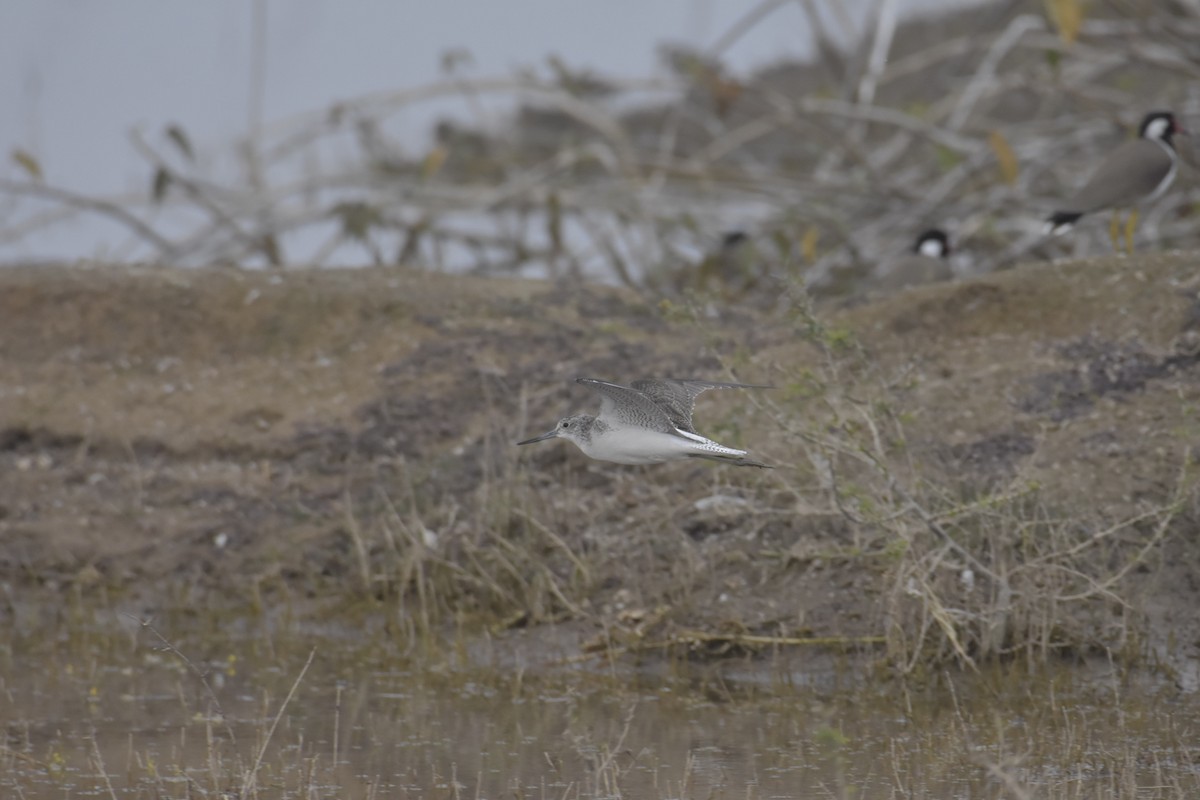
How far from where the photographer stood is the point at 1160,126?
8.84m

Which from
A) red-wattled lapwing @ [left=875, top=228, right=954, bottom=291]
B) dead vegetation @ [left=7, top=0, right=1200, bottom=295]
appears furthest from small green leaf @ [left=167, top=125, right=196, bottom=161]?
red-wattled lapwing @ [left=875, top=228, right=954, bottom=291]

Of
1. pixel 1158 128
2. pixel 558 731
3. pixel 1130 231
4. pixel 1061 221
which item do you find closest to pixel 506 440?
pixel 558 731

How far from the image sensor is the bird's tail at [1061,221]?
8133 millimetres

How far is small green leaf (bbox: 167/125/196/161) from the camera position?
1052 cm

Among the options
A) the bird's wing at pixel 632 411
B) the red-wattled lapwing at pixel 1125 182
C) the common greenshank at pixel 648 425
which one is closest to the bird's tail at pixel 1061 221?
the red-wattled lapwing at pixel 1125 182

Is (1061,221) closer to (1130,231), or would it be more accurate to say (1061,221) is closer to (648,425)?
(1130,231)

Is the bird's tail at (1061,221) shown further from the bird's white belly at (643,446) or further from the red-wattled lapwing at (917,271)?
the bird's white belly at (643,446)

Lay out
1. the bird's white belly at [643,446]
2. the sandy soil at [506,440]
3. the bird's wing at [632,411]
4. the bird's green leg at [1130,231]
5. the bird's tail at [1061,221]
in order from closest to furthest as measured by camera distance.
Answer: the bird's white belly at [643,446]
the bird's wing at [632,411]
the sandy soil at [506,440]
the bird's tail at [1061,221]
the bird's green leg at [1130,231]

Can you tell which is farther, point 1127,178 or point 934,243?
point 934,243

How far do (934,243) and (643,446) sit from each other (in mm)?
5157

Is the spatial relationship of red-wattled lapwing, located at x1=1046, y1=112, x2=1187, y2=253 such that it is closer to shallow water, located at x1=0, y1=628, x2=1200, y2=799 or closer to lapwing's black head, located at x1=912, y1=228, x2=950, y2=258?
lapwing's black head, located at x1=912, y1=228, x2=950, y2=258

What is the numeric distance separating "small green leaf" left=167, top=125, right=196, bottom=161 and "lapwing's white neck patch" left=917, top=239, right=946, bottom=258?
15.9ft

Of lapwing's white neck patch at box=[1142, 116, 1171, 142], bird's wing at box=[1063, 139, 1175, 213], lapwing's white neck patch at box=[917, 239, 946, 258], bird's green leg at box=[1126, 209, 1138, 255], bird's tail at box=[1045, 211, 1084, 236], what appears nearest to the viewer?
bird's wing at box=[1063, 139, 1175, 213]

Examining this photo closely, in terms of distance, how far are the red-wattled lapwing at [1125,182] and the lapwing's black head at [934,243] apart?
112cm
